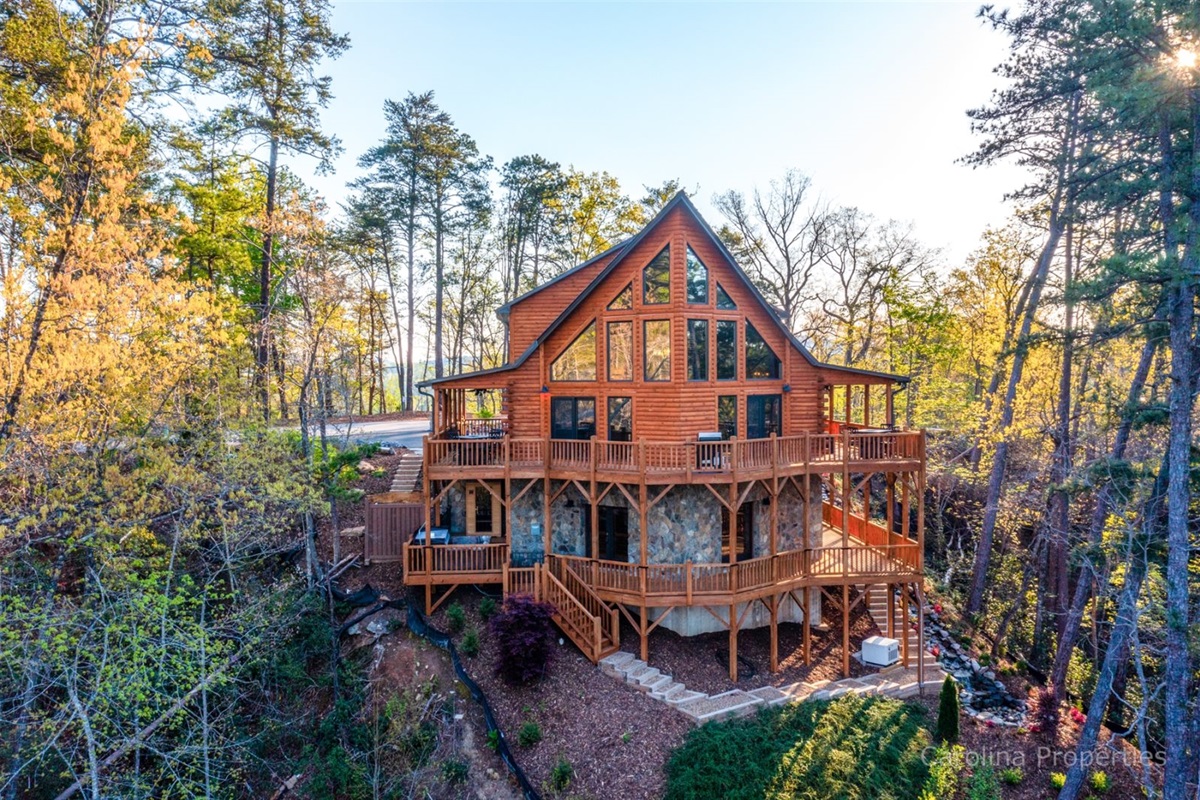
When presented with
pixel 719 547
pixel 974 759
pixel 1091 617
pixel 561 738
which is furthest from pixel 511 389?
pixel 1091 617

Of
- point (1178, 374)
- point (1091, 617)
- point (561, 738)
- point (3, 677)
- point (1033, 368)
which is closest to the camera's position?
point (3, 677)

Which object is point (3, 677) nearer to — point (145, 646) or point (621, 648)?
point (145, 646)

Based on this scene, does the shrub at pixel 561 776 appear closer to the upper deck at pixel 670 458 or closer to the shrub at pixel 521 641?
the shrub at pixel 521 641

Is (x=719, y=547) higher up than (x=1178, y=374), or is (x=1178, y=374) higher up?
(x=1178, y=374)

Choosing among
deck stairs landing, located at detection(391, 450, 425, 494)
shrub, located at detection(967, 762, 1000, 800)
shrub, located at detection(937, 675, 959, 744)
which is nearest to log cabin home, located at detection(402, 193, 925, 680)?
shrub, located at detection(937, 675, 959, 744)

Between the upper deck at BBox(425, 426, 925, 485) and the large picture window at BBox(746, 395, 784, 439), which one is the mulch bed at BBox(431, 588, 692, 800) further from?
the large picture window at BBox(746, 395, 784, 439)

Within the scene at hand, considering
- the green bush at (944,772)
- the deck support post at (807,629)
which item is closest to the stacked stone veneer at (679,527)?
the deck support post at (807,629)
